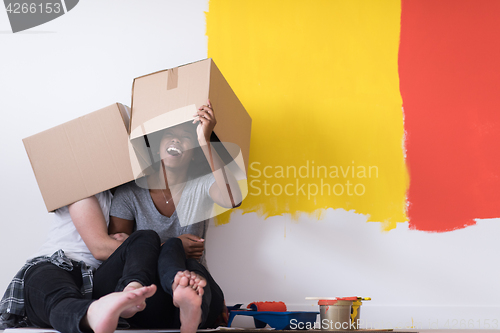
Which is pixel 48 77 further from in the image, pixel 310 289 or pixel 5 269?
pixel 310 289

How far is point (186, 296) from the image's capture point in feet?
2.76

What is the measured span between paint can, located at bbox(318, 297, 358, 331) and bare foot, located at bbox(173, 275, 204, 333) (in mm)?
444

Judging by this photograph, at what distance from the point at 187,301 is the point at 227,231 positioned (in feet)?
2.29

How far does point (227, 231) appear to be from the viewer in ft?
5.06

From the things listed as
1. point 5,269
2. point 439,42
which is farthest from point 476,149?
point 5,269

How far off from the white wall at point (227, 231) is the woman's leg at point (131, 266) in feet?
1.72

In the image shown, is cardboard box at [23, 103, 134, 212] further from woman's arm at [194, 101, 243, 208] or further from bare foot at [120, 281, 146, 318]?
bare foot at [120, 281, 146, 318]

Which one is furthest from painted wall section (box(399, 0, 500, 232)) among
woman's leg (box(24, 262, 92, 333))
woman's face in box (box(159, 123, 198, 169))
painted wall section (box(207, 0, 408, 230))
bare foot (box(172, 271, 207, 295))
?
woman's leg (box(24, 262, 92, 333))

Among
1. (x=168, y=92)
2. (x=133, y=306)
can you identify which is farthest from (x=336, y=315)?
(x=168, y=92)

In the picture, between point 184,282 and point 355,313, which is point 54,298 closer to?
point 184,282

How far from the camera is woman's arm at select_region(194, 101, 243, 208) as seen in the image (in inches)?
43.8

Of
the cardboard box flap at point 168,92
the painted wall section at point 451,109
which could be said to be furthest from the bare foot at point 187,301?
the painted wall section at point 451,109

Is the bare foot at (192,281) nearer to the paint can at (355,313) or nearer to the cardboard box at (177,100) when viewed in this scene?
the cardboard box at (177,100)

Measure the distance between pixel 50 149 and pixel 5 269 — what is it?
62 cm
